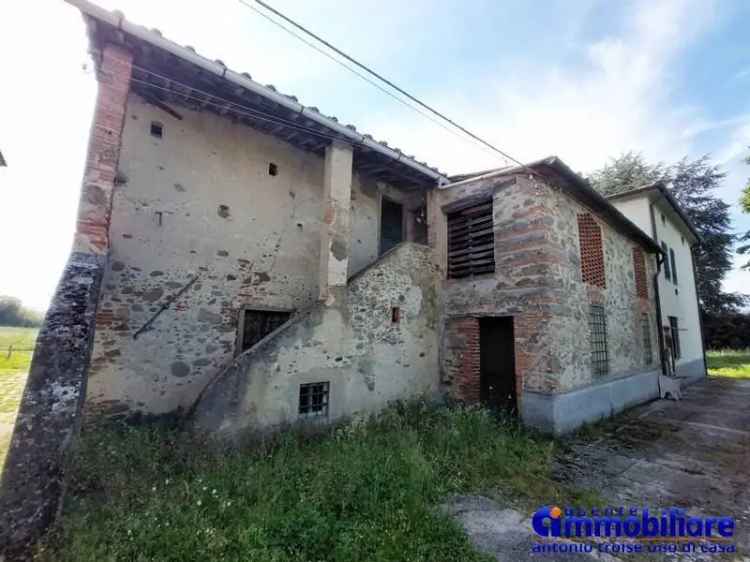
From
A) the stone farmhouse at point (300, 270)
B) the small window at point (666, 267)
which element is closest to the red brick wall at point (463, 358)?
the stone farmhouse at point (300, 270)

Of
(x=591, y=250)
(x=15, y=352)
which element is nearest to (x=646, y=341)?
(x=591, y=250)

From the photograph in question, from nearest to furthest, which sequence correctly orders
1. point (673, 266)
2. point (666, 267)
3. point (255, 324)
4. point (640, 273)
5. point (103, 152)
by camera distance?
point (103, 152), point (255, 324), point (640, 273), point (666, 267), point (673, 266)

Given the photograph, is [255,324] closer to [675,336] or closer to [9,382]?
[9,382]

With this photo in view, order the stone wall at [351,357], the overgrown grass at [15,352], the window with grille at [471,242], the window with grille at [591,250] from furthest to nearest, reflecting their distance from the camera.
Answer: the overgrown grass at [15,352], the window with grille at [591,250], the window with grille at [471,242], the stone wall at [351,357]

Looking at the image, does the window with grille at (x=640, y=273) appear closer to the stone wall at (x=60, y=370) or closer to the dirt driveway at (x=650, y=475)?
the dirt driveway at (x=650, y=475)

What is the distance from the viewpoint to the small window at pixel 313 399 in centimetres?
541

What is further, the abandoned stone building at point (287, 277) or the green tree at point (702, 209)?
the green tree at point (702, 209)

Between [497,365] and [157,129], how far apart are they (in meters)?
7.89

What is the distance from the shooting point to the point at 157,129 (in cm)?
577

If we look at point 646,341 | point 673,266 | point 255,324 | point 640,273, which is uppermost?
point 673,266

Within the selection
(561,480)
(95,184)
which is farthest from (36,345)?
(561,480)

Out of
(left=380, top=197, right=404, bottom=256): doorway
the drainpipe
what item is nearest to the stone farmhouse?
(left=380, top=197, right=404, bottom=256): doorway

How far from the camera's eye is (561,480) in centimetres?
445

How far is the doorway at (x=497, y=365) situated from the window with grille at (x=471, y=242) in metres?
1.22
